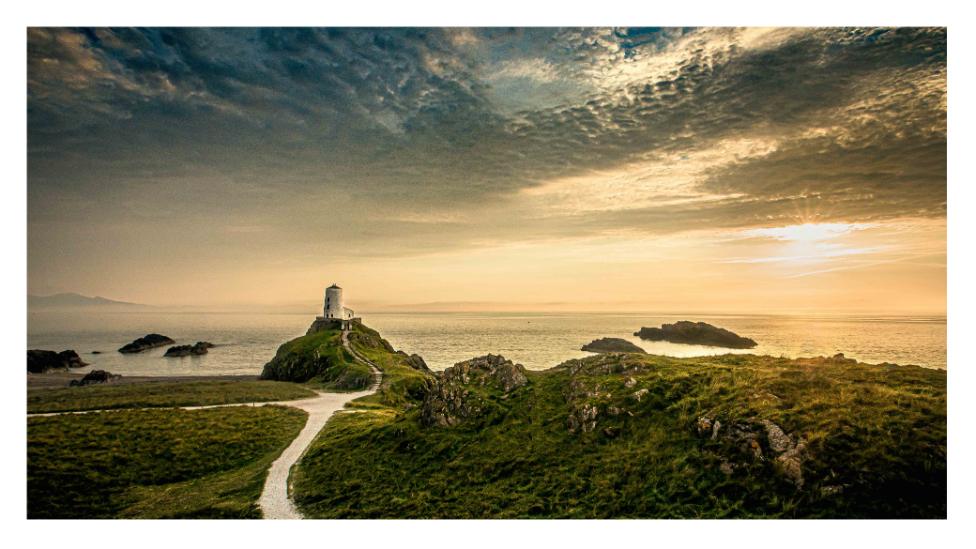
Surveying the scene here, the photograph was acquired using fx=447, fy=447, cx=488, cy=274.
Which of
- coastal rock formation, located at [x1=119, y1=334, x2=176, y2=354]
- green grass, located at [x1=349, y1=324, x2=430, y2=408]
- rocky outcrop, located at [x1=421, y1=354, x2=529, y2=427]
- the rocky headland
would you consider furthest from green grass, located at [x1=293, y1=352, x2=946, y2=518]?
coastal rock formation, located at [x1=119, y1=334, x2=176, y2=354]

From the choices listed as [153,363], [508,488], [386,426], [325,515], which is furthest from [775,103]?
[153,363]

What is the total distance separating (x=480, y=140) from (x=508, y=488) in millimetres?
13911

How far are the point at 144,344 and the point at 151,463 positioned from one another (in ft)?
279

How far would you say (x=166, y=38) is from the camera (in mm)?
16156

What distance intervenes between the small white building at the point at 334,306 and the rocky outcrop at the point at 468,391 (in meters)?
39.4

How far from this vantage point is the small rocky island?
1219 inches

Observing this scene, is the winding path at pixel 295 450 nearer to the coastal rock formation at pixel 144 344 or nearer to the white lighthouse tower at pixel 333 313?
the white lighthouse tower at pixel 333 313

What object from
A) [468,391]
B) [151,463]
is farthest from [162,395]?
[468,391]

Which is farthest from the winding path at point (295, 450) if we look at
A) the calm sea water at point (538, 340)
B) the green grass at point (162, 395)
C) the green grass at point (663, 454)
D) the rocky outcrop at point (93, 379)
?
the rocky outcrop at point (93, 379)

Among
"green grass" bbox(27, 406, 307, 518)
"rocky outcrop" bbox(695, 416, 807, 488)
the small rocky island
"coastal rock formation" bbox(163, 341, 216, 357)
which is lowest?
"coastal rock formation" bbox(163, 341, 216, 357)

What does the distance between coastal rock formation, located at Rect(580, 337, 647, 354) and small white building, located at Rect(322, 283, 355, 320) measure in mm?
28930

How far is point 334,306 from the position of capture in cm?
5375

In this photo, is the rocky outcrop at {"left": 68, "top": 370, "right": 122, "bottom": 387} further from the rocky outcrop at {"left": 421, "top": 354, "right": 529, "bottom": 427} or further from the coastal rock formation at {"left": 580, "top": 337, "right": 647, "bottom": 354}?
the coastal rock formation at {"left": 580, "top": 337, "right": 647, "bottom": 354}

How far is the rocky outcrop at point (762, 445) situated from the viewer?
9672 mm
